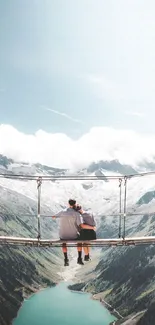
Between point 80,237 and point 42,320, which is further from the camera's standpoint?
point 42,320

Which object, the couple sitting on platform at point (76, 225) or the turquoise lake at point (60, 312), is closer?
the couple sitting on platform at point (76, 225)

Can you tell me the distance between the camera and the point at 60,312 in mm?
180000

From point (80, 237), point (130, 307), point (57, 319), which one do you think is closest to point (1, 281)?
point (57, 319)

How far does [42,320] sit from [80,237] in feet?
545

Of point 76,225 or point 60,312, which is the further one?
point 60,312

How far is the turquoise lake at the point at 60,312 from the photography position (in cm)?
16512

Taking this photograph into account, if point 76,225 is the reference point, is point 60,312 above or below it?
below

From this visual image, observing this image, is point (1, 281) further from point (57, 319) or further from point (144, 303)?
point (144, 303)

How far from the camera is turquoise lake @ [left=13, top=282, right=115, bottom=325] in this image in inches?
6501

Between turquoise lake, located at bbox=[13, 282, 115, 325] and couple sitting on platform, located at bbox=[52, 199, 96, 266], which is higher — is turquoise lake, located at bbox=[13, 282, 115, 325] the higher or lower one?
the lower one

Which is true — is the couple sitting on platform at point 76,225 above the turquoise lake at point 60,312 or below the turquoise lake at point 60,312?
above

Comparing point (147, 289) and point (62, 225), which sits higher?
point (62, 225)

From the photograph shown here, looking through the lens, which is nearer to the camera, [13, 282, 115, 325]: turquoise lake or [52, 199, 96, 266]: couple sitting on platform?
[52, 199, 96, 266]: couple sitting on platform

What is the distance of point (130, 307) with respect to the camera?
582 feet
